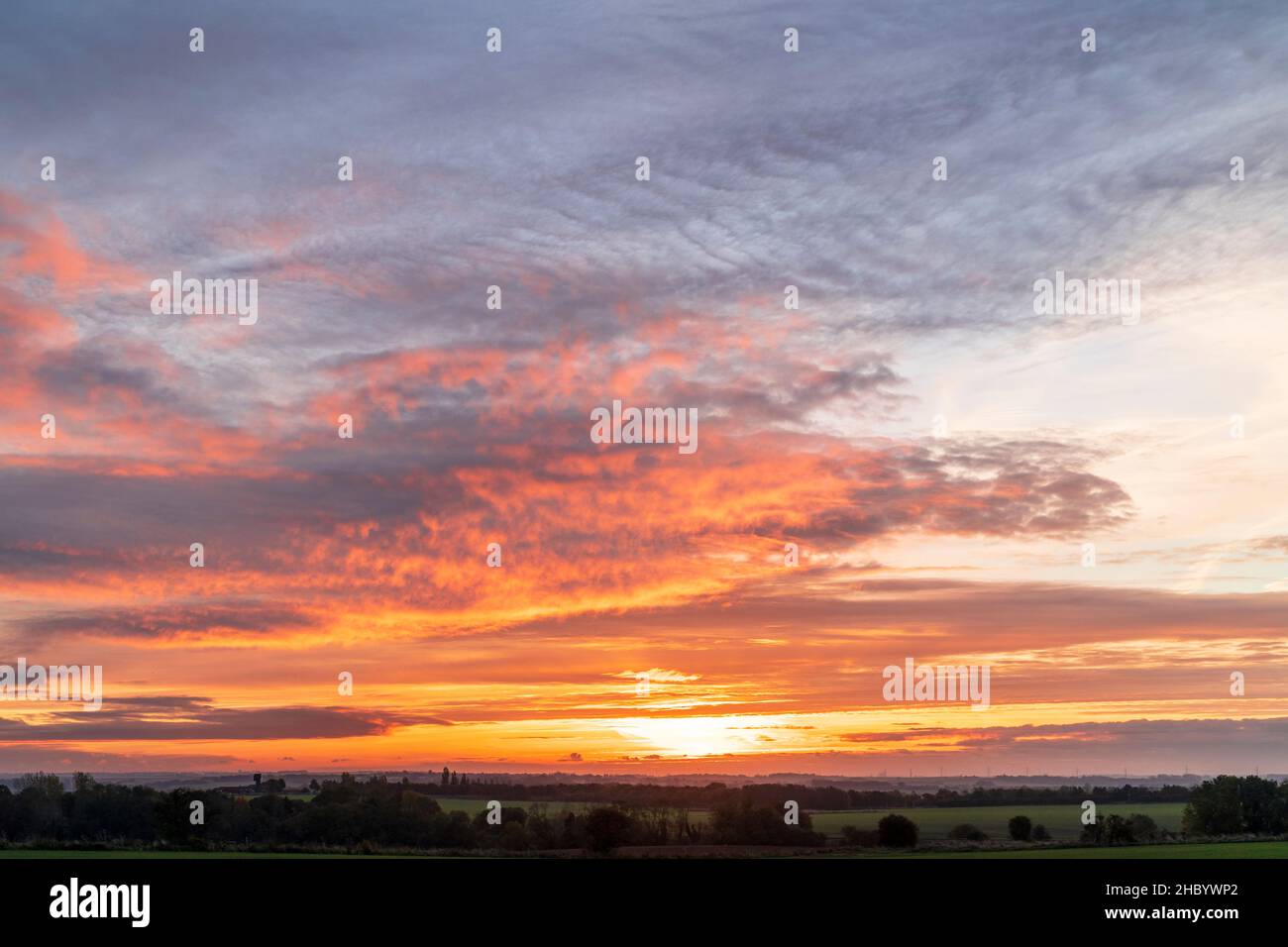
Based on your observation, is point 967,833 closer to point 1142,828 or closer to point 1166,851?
point 1142,828

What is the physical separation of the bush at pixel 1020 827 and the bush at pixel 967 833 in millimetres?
3494

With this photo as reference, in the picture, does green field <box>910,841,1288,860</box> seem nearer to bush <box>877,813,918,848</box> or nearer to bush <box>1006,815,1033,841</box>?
bush <box>877,813,918,848</box>

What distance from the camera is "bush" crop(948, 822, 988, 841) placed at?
9843 cm

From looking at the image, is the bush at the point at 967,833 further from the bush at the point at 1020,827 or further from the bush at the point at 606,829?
the bush at the point at 606,829

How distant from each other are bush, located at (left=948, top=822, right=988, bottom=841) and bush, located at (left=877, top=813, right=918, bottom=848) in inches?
147

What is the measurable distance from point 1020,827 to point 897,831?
20031mm

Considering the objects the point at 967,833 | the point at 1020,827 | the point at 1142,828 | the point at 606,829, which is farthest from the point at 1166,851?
the point at 606,829

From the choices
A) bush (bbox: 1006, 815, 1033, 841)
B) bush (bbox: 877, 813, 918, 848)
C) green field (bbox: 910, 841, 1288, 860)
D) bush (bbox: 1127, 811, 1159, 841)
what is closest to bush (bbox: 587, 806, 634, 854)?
bush (bbox: 877, 813, 918, 848)

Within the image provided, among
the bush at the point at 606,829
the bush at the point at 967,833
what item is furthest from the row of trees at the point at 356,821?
the bush at the point at 967,833

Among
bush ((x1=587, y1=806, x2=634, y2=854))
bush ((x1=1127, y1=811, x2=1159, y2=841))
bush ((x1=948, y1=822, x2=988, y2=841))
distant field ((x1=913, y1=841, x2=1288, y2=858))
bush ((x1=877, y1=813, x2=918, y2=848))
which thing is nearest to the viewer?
distant field ((x1=913, y1=841, x2=1288, y2=858))

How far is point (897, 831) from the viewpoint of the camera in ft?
319
